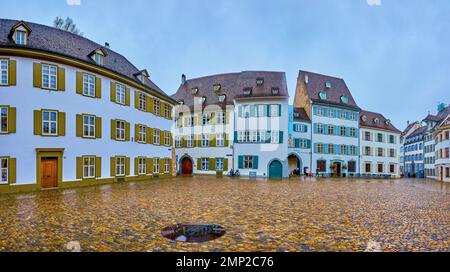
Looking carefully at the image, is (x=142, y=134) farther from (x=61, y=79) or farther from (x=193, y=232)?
(x=193, y=232)

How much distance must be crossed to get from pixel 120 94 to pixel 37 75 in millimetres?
6881

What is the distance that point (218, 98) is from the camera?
37562mm

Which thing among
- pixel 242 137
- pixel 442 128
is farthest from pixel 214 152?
pixel 442 128

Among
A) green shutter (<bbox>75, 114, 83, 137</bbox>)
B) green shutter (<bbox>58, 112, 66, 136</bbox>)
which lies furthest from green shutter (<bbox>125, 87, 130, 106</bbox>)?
green shutter (<bbox>58, 112, 66, 136</bbox>)

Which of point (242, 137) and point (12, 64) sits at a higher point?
point (12, 64)

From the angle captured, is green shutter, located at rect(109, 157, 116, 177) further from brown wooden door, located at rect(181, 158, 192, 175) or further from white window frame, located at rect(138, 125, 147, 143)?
brown wooden door, located at rect(181, 158, 192, 175)

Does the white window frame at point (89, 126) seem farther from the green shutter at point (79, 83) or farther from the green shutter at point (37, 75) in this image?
the green shutter at point (37, 75)

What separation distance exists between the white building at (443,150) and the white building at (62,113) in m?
42.1

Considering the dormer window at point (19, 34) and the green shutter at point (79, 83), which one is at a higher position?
the dormer window at point (19, 34)

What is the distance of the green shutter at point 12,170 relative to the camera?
1600 centimetres

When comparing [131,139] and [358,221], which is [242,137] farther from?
[358,221]

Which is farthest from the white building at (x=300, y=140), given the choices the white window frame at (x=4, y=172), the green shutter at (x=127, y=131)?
the white window frame at (x=4, y=172)
